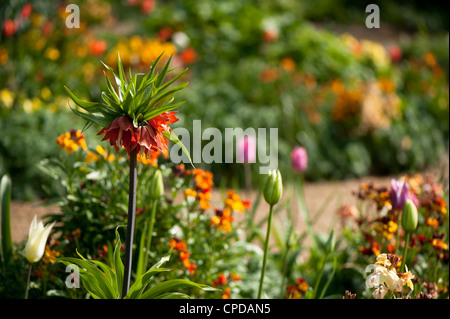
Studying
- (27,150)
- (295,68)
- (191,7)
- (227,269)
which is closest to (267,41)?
(295,68)

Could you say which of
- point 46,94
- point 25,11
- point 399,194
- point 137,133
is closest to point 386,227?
point 399,194

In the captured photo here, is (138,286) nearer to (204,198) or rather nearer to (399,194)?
(204,198)

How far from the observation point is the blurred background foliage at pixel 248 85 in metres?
3.96

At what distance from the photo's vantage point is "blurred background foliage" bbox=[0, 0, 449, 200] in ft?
13.0

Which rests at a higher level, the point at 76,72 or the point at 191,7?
the point at 191,7

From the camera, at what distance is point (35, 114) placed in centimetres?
370

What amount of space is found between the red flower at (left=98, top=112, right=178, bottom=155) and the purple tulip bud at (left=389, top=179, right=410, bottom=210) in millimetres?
929

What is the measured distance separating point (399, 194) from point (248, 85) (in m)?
2.88

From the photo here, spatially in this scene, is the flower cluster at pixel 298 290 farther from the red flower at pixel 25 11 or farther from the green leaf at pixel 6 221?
the red flower at pixel 25 11

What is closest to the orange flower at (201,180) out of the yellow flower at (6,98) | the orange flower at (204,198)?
the orange flower at (204,198)

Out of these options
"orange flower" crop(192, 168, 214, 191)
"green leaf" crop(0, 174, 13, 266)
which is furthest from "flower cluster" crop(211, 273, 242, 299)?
"green leaf" crop(0, 174, 13, 266)

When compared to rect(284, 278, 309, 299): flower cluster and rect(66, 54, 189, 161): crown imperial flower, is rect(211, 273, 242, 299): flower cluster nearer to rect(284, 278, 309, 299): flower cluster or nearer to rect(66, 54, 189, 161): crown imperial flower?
rect(284, 278, 309, 299): flower cluster

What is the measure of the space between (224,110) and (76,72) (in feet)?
4.24
